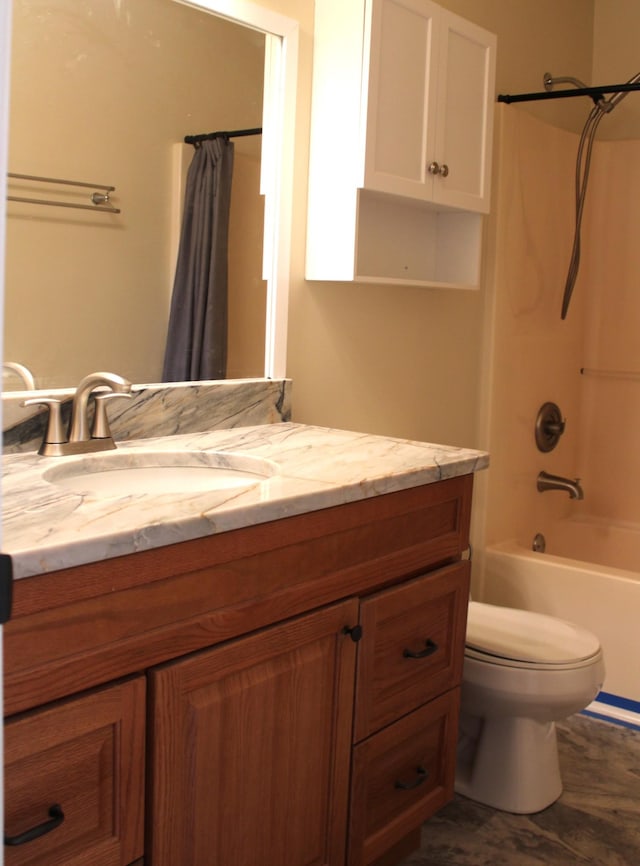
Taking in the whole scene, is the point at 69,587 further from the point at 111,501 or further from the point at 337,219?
the point at 337,219

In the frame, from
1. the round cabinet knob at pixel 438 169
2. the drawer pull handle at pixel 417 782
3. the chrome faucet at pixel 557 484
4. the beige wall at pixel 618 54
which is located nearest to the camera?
the drawer pull handle at pixel 417 782

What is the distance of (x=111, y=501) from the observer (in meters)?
1.26

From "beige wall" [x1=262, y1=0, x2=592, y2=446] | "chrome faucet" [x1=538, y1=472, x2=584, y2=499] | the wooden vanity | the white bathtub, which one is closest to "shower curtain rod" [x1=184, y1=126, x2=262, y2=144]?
"beige wall" [x1=262, y1=0, x2=592, y2=446]

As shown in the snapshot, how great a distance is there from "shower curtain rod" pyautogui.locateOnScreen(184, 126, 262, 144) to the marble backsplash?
0.49m

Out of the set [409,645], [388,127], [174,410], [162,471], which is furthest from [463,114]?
[409,645]

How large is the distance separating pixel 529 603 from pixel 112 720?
75.2 inches

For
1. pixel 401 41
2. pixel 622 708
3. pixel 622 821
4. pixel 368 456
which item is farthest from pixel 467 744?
pixel 401 41

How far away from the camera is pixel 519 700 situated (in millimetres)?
2037

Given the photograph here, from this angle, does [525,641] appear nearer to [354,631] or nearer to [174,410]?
[354,631]

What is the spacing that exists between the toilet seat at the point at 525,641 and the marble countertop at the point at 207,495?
0.50 metres

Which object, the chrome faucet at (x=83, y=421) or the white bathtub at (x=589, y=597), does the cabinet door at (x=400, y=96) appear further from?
the white bathtub at (x=589, y=597)

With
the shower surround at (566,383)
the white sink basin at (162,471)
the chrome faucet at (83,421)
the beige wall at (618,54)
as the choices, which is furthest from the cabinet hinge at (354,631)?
the beige wall at (618,54)

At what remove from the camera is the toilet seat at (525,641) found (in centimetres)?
204

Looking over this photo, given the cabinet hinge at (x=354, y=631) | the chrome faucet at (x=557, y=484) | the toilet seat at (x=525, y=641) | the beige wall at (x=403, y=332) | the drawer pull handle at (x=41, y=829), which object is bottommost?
the toilet seat at (x=525, y=641)
